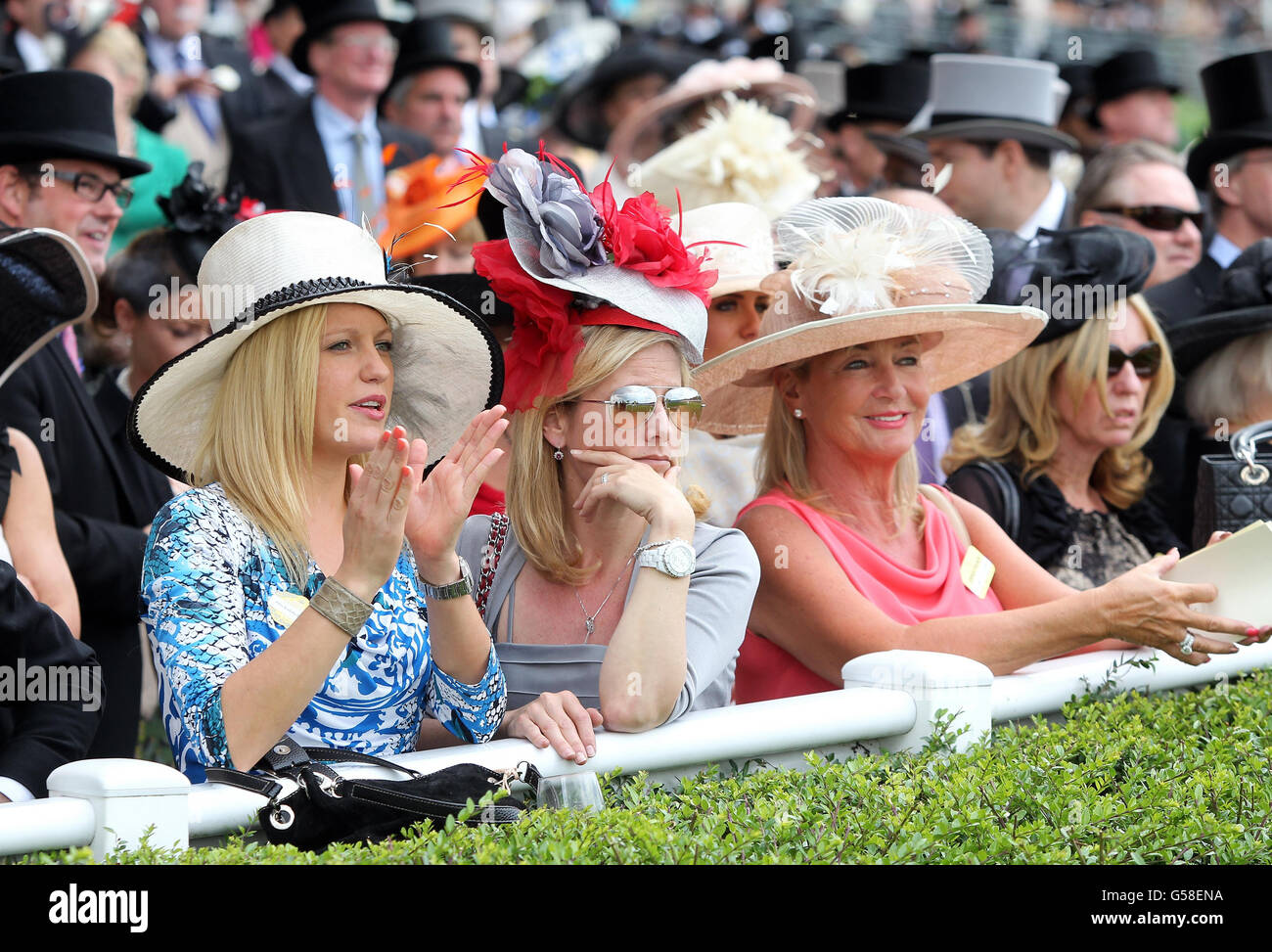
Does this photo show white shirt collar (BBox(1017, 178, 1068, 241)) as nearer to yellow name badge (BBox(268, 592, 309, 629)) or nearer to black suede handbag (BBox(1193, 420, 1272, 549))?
black suede handbag (BBox(1193, 420, 1272, 549))

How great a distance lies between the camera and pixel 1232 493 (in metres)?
4.95

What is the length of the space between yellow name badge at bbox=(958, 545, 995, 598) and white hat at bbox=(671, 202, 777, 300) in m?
1.16

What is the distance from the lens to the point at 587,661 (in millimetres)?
3586

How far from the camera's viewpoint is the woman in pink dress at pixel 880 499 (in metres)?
4.07

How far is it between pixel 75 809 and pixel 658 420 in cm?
159

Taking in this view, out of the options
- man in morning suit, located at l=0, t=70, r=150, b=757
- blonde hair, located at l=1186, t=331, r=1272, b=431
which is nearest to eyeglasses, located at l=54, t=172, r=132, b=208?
man in morning suit, located at l=0, t=70, r=150, b=757

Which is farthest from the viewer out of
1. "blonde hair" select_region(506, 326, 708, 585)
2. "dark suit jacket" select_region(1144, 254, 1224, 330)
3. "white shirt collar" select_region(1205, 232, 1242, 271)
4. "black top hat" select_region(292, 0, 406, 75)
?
"black top hat" select_region(292, 0, 406, 75)

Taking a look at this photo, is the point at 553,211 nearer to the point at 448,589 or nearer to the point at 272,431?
the point at 272,431

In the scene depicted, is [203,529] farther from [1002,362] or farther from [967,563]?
[1002,362]

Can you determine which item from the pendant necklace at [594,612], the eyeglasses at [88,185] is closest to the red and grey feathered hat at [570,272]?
the pendant necklace at [594,612]

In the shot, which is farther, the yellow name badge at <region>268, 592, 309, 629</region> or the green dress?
the green dress

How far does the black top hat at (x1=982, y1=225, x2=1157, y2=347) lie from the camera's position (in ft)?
17.3

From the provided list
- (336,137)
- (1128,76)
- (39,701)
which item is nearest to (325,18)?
(336,137)
